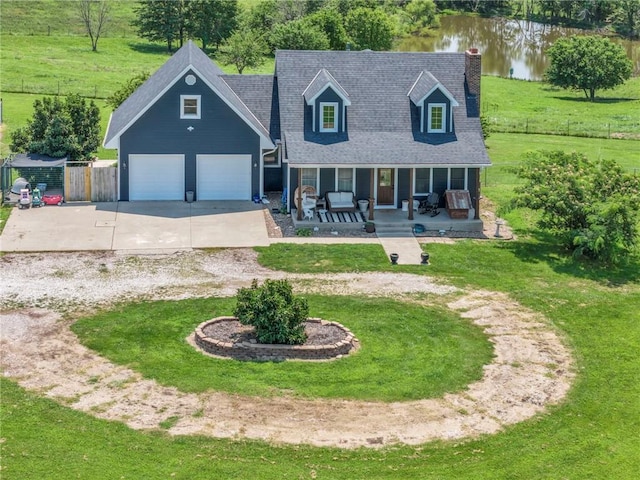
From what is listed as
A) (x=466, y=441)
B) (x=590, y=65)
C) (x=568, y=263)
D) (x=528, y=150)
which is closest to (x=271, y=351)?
(x=466, y=441)

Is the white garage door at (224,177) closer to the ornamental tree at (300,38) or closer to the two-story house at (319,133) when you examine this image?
the two-story house at (319,133)

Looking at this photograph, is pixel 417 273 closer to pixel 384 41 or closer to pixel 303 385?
pixel 303 385

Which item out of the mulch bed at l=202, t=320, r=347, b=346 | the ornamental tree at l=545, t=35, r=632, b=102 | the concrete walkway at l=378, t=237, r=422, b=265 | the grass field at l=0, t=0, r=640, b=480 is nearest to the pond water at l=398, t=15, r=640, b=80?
the ornamental tree at l=545, t=35, r=632, b=102

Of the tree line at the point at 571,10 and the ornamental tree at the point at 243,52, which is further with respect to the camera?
the tree line at the point at 571,10

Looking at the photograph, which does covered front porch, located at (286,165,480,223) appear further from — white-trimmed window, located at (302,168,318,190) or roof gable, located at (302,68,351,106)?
roof gable, located at (302,68,351,106)

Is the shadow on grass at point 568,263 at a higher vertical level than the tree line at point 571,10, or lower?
lower

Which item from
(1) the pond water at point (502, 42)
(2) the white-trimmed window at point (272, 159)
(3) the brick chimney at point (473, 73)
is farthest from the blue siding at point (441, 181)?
(1) the pond water at point (502, 42)
